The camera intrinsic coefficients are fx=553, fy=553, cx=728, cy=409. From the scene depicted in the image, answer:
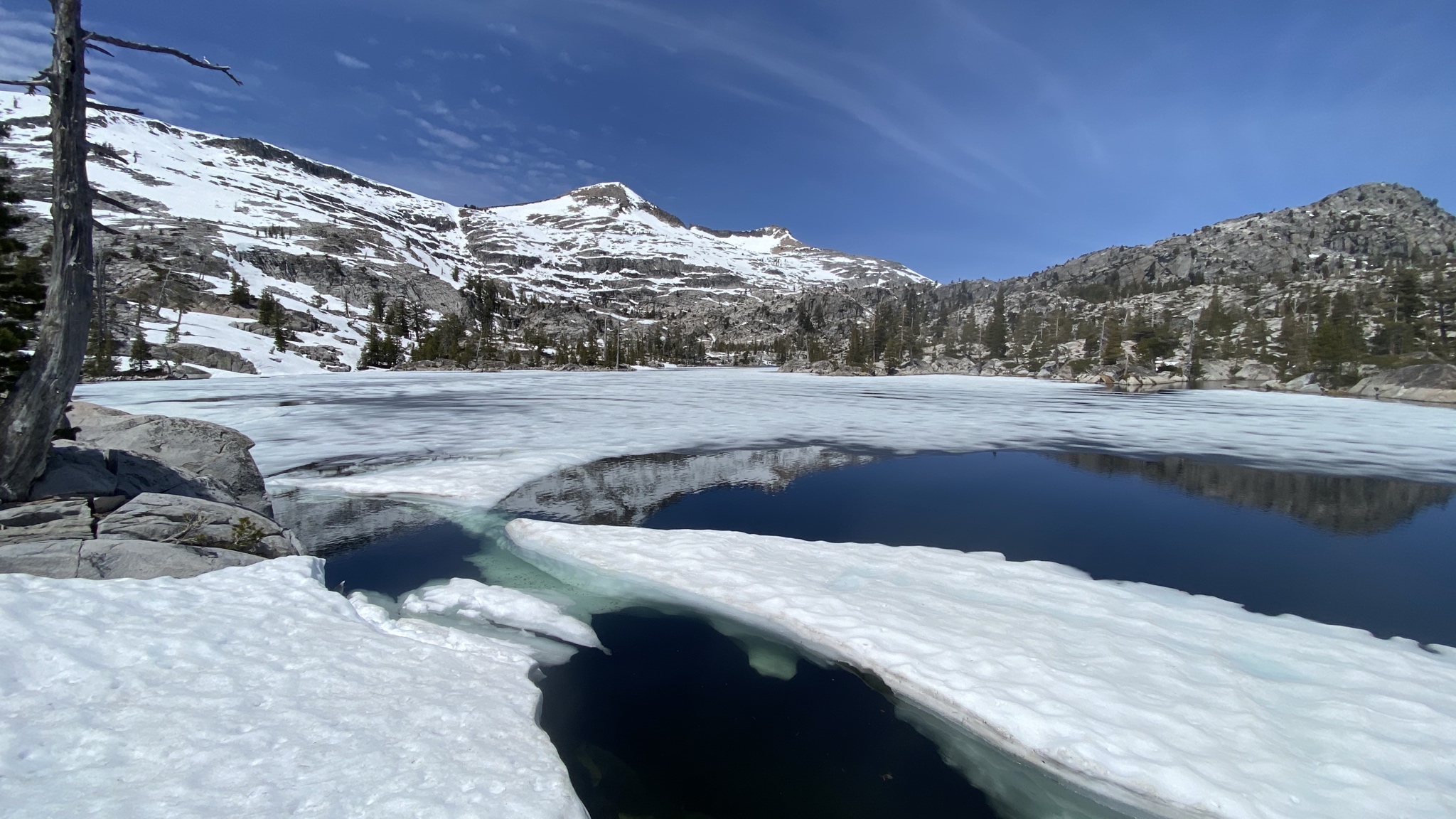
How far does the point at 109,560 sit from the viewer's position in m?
6.04

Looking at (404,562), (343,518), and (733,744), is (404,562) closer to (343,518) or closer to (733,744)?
(343,518)

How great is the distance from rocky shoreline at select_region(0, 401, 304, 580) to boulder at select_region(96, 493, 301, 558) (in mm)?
12

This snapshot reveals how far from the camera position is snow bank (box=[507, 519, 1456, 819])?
13.6 feet

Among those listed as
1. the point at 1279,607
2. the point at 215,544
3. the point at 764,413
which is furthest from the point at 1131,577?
the point at 764,413

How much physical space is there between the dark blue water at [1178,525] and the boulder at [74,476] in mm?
8081

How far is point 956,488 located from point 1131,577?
5.73 m

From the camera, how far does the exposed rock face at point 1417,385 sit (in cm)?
3931

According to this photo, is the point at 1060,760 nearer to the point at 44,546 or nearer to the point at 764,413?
the point at 44,546

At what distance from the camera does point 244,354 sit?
65.1 m

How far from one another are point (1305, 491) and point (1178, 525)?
5.90 m

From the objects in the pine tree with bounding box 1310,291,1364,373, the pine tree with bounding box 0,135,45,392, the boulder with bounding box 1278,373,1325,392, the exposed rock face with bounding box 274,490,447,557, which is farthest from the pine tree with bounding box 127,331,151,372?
the pine tree with bounding box 1310,291,1364,373

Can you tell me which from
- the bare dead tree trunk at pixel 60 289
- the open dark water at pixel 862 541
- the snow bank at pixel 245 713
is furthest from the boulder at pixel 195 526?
the snow bank at pixel 245 713

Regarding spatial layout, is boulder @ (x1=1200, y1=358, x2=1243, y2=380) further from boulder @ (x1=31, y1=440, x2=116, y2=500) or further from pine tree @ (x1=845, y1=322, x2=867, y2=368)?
boulder @ (x1=31, y1=440, x2=116, y2=500)

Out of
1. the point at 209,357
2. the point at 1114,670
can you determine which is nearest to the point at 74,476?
the point at 1114,670
